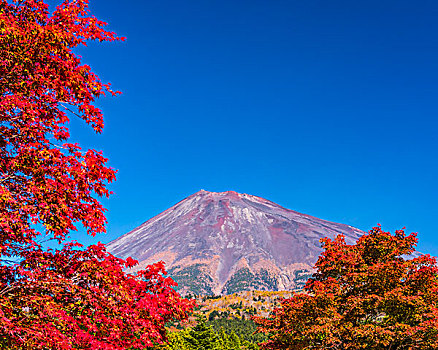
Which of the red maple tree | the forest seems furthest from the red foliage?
the red maple tree

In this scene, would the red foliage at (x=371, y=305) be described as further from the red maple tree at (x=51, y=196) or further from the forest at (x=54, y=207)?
the red maple tree at (x=51, y=196)

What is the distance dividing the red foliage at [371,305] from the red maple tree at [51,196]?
8174mm

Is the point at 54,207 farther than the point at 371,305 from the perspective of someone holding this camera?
No

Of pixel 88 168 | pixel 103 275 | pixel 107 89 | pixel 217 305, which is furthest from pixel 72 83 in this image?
pixel 217 305

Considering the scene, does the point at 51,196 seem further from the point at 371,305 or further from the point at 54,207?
the point at 371,305

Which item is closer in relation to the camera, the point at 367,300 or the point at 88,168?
the point at 88,168

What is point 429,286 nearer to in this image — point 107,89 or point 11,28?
point 107,89

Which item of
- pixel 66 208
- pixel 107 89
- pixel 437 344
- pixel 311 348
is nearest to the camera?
pixel 66 208

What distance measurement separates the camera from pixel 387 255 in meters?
12.5

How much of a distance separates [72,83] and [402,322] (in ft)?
42.5

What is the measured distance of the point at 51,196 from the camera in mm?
4605

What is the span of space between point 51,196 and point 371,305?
11.6 m

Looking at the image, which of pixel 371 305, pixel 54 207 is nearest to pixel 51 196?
pixel 54 207

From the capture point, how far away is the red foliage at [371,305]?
35.2ft
